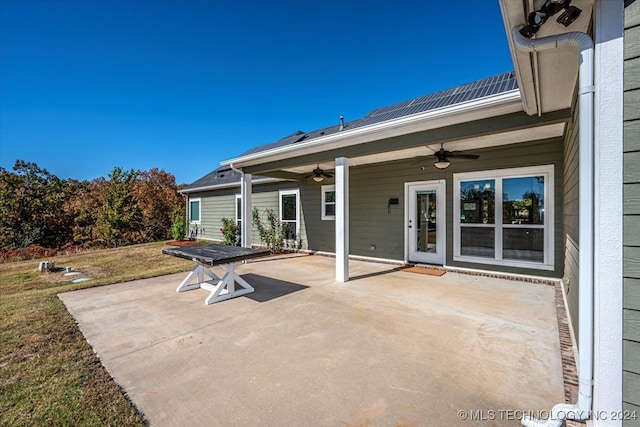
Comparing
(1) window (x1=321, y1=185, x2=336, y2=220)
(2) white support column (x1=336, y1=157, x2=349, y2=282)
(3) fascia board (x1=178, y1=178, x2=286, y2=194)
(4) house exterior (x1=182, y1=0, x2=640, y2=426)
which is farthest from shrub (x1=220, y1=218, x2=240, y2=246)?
(2) white support column (x1=336, y1=157, x2=349, y2=282)

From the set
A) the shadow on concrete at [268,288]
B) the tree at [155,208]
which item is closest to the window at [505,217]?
the shadow on concrete at [268,288]

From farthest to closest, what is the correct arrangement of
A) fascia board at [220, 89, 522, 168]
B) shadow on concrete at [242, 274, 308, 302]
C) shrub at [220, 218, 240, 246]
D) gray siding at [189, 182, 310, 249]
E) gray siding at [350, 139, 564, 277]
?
shrub at [220, 218, 240, 246]
gray siding at [189, 182, 310, 249]
gray siding at [350, 139, 564, 277]
shadow on concrete at [242, 274, 308, 302]
fascia board at [220, 89, 522, 168]

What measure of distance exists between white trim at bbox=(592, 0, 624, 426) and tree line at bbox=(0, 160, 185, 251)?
1406 cm

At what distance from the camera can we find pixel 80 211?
14.9 m

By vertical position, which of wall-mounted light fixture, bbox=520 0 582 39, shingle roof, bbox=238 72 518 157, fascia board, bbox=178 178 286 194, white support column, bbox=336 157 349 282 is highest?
shingle roof, bbox=238 72 518 157

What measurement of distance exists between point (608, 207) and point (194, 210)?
49.2ft

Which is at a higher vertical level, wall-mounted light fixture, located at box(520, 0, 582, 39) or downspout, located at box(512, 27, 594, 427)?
wall-mounted light fixture, located at box(520, 0, 582, 39)

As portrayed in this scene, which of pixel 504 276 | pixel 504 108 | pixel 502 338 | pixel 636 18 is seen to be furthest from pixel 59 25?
pixel 504 276

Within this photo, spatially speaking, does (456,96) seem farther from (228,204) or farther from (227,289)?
(228,204)

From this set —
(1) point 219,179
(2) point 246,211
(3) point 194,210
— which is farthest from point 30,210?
(2) point 246,211

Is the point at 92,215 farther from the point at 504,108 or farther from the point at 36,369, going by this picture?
the point at 504,108

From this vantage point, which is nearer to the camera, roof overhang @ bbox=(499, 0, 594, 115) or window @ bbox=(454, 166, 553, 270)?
roof overhang @ bbox=(499, 0, 594, 115)

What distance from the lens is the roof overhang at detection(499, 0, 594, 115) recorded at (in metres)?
1.80

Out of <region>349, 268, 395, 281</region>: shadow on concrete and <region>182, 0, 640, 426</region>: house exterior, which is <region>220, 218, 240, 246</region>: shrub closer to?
<region>182, 0, 640, 426</region>: house exterior
